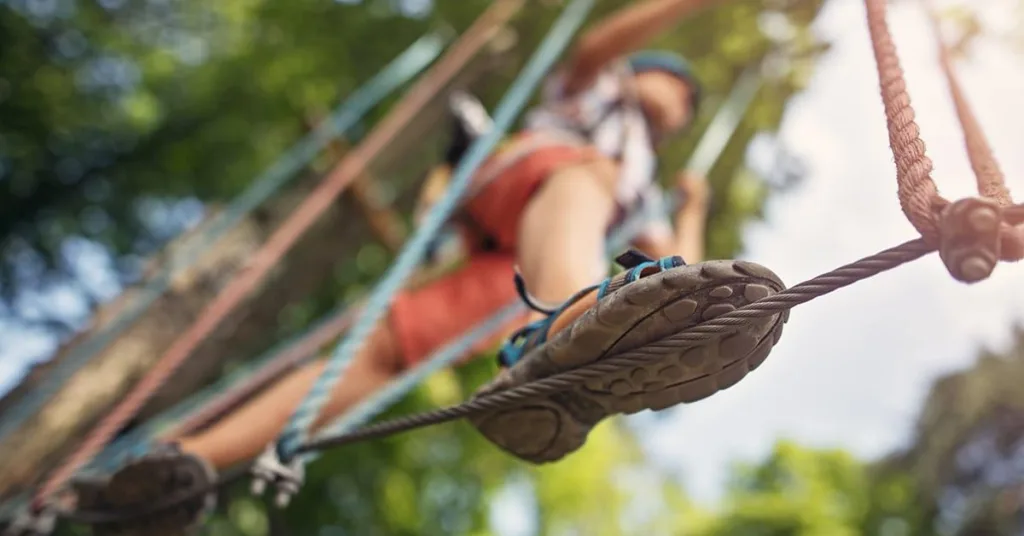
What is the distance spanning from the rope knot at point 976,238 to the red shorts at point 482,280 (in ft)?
4.19

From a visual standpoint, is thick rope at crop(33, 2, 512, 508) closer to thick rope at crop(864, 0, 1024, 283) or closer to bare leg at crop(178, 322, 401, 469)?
bare leg at crop(178, 322, 401, 469)

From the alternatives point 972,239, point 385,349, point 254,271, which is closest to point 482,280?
point 385,349

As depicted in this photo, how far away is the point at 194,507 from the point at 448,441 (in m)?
3.54

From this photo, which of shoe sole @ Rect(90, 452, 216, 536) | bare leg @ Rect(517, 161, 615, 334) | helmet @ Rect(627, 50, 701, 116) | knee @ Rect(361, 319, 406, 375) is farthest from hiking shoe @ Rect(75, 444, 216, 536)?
helmet @ Rect(627, 50, 701, 116)

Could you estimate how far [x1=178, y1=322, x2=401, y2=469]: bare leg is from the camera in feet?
6.47

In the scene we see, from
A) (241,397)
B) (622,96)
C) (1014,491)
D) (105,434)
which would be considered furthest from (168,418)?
(1014,491)

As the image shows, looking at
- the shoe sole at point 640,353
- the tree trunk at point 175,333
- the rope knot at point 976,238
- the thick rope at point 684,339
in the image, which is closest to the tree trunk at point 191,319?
the tree trunk at point 175,333

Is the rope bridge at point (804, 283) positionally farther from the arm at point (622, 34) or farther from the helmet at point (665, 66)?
the helmet at point (665, 66)

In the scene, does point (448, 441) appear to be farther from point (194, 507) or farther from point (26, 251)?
point (194, 507)

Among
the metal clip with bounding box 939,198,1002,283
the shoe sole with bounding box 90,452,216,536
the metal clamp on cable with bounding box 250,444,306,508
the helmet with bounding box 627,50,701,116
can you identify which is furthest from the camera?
the helmet with bounding box 627,50,701,116

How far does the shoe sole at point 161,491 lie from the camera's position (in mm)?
1734

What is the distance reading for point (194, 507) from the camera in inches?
69.2

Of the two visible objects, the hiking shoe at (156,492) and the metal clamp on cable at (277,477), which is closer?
the metal clamp on cable at (277,477)

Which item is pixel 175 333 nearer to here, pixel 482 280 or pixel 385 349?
pixel 385 349
